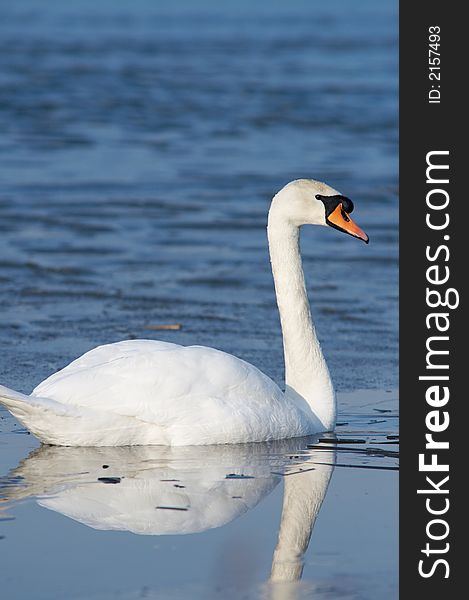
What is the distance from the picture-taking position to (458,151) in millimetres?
8781

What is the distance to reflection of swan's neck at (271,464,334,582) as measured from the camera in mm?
5770

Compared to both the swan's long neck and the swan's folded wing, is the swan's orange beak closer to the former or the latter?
the swan's long neck

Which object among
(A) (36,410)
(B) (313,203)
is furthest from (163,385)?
(B) (313,203)

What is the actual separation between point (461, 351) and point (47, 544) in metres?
2.47

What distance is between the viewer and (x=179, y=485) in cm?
684

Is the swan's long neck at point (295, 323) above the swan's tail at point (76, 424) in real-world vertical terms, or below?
above

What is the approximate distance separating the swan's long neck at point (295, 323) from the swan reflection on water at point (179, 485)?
485mm

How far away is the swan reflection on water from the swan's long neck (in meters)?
0.48

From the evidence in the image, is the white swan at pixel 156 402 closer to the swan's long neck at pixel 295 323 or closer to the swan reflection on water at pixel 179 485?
the swan reflection on water at pixel 179 485

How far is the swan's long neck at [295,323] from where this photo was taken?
27.1 ft

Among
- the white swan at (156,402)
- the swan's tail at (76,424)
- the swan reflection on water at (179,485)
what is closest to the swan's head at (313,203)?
the white swan at (156,402)

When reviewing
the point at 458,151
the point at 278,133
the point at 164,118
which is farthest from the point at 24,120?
the point at 458,151

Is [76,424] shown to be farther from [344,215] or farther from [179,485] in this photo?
[344,215]

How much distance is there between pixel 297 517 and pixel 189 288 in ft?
18.5
